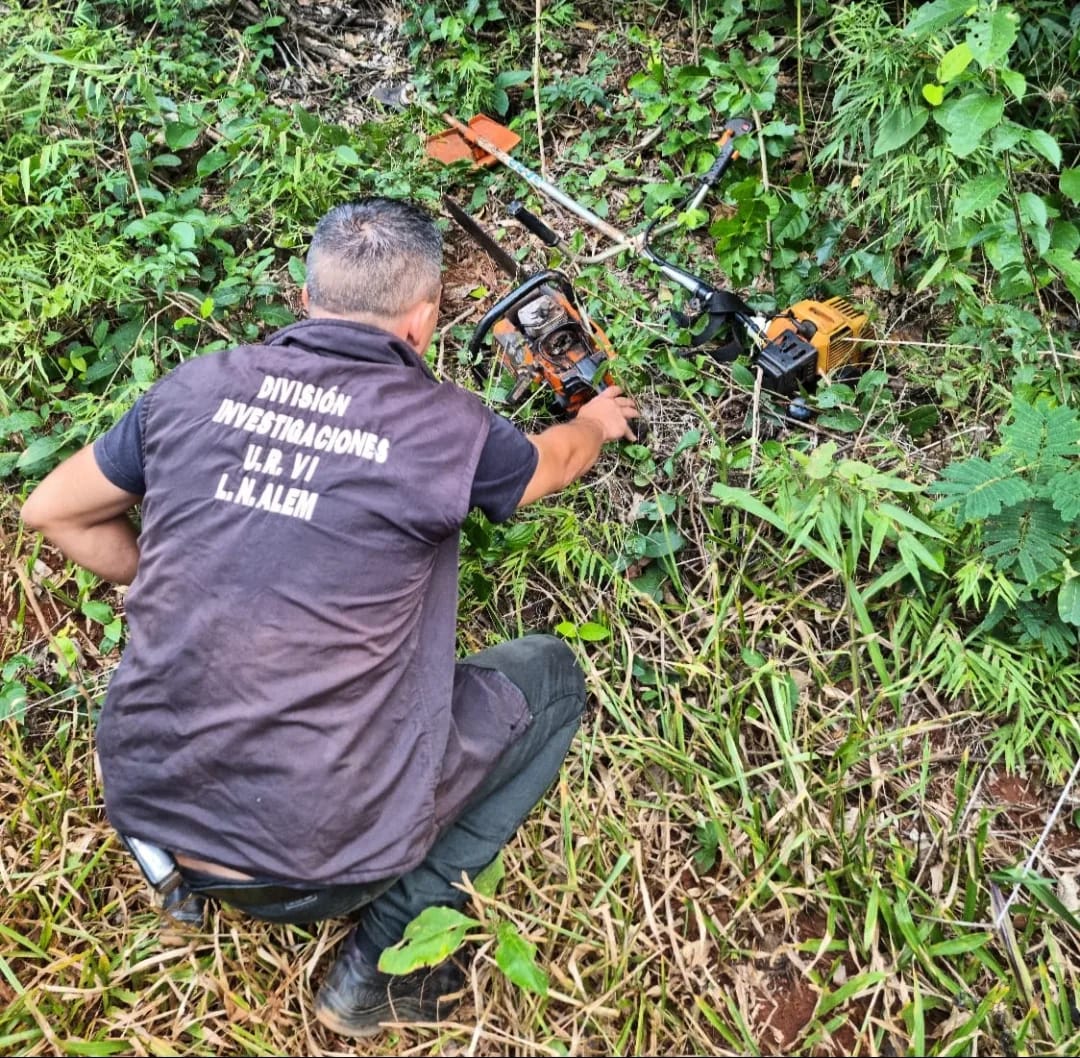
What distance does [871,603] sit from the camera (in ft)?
8.18

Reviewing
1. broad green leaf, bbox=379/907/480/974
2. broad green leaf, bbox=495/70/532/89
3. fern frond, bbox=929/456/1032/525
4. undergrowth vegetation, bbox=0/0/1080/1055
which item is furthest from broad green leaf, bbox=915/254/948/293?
broad green leaf, bbox=379/907/480/974

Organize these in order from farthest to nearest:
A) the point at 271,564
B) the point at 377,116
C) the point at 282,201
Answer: the point at 377,116 < the point at 282,201 < the point at 271,564

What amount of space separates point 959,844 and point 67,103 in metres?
4.04

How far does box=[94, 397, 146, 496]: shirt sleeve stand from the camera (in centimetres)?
191

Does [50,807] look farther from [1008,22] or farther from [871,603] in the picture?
[1008,22]

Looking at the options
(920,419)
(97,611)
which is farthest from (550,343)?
(97,611)

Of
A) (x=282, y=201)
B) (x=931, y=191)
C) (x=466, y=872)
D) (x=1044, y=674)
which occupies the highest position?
(x=931, y=191)

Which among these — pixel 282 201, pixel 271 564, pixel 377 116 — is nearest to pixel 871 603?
pixel 271 564

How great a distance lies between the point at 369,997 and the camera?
6.56 feet

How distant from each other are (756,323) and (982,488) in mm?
942

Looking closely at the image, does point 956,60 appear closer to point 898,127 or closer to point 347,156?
point 898,127

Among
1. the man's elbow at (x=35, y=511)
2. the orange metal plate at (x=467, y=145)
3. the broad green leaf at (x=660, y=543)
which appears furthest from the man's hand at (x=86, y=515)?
the orange metal plate at (x=467, y=145)

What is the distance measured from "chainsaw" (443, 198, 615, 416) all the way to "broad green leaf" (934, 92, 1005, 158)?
110 centimetres

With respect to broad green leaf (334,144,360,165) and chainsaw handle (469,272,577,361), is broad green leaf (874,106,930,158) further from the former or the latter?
broad green leaf (334,144,360,165)
